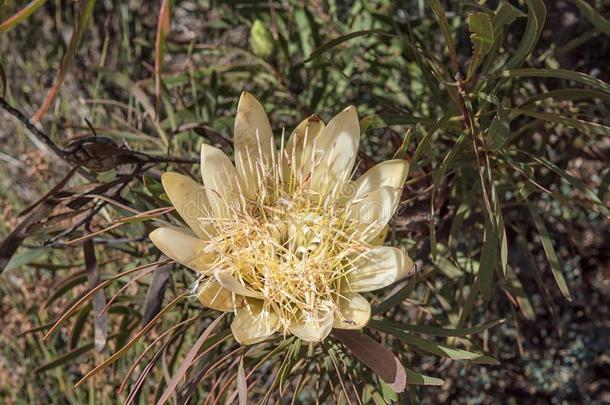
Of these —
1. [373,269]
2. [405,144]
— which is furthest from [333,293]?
[405,144]

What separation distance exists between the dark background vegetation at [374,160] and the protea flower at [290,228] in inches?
2.0

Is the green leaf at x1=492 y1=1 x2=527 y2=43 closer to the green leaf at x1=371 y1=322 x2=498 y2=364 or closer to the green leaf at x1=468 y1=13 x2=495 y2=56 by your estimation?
the green leaf at x1=468 y1=13 x2=495 y2=56

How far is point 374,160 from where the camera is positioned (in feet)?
2.93

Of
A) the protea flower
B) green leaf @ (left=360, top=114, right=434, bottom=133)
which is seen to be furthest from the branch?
green leaf @ (left=360, top=114, right=434, bottom=133)

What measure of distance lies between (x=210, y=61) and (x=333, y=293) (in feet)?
3.49

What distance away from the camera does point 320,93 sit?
3.62 feet

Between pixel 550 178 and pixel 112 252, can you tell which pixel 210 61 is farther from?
pixel 550 178

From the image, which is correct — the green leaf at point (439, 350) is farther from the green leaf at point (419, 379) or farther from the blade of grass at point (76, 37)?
the blade of grass at point (76, 37)

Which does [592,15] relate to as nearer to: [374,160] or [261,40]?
[374,160]

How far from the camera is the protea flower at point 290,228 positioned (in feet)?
2.11

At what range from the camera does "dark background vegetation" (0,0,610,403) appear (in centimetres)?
81

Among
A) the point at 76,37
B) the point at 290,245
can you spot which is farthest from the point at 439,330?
the point at 76,37

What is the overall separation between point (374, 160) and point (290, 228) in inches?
8.8

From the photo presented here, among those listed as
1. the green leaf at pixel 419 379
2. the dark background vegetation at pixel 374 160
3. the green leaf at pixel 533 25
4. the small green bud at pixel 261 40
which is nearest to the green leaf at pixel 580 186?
the dark background vegetation at pixel 374 160
